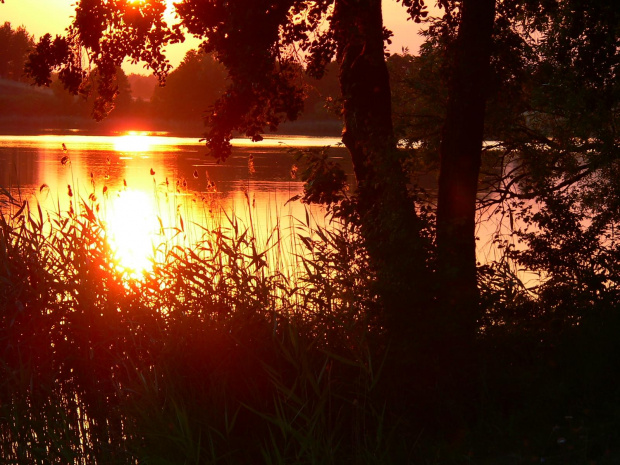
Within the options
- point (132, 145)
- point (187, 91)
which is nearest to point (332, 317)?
point (132, 145)

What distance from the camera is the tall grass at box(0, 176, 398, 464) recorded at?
6258 millimetres

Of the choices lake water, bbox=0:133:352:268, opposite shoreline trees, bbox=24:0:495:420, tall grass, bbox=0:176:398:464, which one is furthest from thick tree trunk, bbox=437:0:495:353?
lake water, bbox=0:133:352:268

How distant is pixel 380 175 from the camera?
7.36 metres

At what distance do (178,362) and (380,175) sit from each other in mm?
2395

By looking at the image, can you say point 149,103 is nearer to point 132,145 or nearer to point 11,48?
point 11,48

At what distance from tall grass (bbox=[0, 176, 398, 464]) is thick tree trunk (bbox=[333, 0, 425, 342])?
301 millimetres

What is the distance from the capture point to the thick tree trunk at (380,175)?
6.88 metres

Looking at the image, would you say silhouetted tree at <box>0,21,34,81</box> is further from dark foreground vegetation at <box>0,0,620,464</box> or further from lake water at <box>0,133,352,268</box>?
dark foreground vegetation at <box>0,0,620,464</box>

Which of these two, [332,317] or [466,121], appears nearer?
[332,317]

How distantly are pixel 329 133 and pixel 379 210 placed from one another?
74.9m

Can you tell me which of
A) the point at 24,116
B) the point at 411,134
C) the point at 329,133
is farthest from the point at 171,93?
the point at 411,134

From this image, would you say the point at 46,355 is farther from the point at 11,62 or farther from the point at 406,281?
the point at 11,62

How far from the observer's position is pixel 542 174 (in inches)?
486

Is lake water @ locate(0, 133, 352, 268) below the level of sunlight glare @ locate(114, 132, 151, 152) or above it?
below
